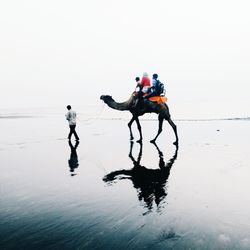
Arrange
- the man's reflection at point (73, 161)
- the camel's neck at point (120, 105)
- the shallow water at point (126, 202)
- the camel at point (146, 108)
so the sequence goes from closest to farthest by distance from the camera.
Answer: the shallow water at point (126, 202) → the man's reflection at point (73, 161) → the camel at point (146, 108) → the camel's neck at point (120, 105)

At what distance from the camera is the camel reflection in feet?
21.4

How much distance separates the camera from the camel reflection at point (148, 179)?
652 cm

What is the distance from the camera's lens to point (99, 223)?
521 cm

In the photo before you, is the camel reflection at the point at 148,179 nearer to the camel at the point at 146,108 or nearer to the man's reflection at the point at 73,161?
the man's reflection at the point at 73,161

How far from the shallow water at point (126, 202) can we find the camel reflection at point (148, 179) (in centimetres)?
2

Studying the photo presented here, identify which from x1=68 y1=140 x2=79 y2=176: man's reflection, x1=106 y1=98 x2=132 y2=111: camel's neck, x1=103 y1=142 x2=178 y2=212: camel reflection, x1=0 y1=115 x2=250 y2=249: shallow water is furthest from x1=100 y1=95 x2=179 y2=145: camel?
x1=103 y1=142 x2=178 y2=212: camel reflection

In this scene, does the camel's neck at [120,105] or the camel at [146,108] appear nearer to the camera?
the camel at [146,108]

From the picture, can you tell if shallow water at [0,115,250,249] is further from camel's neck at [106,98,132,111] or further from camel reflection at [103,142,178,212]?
camel's neck at [106,98,132,111]

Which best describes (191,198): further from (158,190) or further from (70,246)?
(70,246)

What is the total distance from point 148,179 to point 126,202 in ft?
6.14

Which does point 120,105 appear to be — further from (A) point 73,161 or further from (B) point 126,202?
(B) point 126,202

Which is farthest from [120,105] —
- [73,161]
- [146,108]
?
[73,161]

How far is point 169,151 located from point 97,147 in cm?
338

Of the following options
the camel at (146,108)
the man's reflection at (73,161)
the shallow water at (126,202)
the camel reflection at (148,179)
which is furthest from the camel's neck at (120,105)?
the camel reflection at (148,179)
